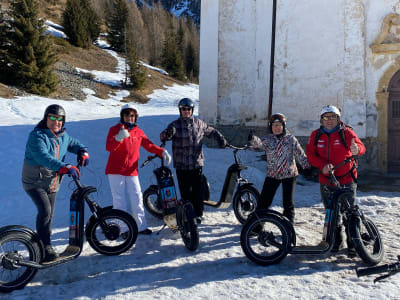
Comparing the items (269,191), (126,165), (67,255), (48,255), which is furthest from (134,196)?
(269,191)

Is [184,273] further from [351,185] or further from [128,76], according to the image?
[128,76]

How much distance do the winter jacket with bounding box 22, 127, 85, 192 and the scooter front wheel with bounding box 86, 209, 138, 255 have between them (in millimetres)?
609

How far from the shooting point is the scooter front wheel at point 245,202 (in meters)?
4.87

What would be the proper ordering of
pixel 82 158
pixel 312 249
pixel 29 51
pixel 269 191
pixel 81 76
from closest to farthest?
pixel 312 249 < pixel 82 158 < pixel 269 191 < pixel 29 51 < pixel 81 76

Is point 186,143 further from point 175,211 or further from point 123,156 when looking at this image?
point 175,211

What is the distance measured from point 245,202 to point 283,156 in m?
1.11

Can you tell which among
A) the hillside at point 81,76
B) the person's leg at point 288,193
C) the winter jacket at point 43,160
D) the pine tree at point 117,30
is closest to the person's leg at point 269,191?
the person's leg at point 288,193

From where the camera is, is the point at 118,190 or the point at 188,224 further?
the point at 118,190

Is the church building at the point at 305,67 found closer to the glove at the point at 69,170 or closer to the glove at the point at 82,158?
the glove at the point at 82,158

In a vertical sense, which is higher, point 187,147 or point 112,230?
point 187,147

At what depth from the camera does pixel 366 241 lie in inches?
139

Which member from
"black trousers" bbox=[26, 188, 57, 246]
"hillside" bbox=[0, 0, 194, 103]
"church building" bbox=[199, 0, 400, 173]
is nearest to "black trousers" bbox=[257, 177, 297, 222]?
"black trousers" bbox=[26, 188, 57, 246]

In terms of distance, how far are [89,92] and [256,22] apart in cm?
1840

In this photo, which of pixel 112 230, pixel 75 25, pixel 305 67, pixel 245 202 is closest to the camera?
pixel 112 230
